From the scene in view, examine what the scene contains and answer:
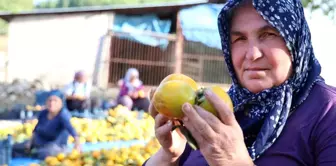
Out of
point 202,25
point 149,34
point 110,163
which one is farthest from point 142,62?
point 110,163

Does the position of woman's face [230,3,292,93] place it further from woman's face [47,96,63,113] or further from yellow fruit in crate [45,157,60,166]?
woman's face [47,96,63,113]

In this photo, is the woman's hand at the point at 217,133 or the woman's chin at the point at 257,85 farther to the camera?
the woman's chin at the point at 257,85

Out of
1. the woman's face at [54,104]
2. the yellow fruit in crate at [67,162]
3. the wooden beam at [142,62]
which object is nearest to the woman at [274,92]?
the yellow fruit in crate at [67,162]

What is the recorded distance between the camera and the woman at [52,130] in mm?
6031

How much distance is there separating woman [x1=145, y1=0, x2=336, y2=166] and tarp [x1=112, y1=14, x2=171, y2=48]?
43.2 feet

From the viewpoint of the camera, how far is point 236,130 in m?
1.35

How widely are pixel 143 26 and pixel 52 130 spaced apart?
9.62 meters

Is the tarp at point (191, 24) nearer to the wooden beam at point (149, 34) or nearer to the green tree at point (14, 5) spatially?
the wooden beam at point (149, 34)

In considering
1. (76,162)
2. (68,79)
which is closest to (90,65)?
(68,79)

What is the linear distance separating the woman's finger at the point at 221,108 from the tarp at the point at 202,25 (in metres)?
14.4

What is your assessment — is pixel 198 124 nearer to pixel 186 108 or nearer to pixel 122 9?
pixel 186 108

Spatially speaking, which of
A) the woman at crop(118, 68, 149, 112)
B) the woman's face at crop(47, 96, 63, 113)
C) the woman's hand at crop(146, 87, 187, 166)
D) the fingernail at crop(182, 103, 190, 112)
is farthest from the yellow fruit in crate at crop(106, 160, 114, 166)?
the woman at crop(118, 68, 149, 112)

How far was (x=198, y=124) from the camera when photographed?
132 centimetres

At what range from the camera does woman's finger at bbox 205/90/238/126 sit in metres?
1.32
